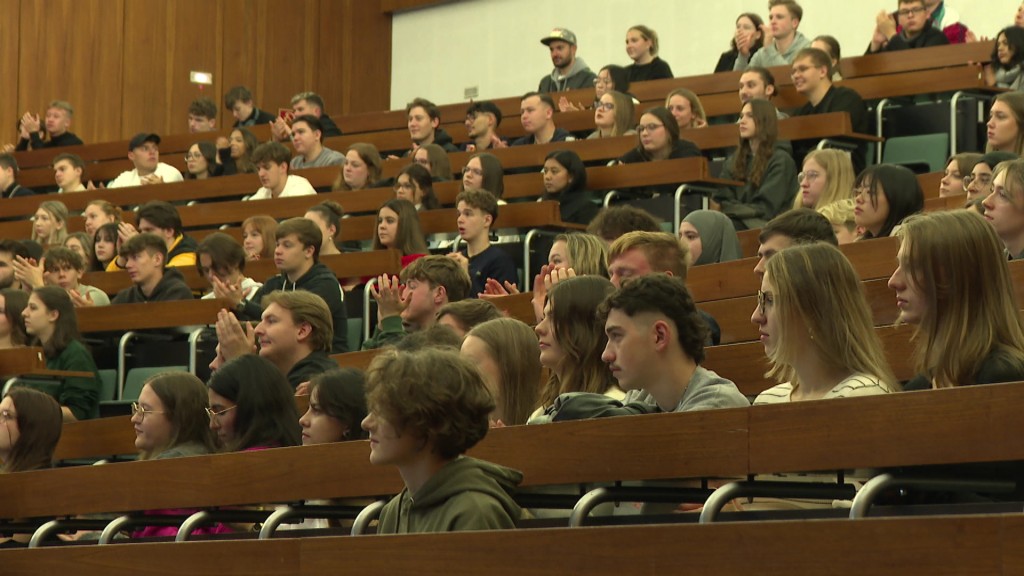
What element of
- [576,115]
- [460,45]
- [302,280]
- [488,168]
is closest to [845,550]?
[302,280]

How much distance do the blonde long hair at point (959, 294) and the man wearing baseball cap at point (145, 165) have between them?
6051 millimetres

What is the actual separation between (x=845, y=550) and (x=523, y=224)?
3731 millimetres

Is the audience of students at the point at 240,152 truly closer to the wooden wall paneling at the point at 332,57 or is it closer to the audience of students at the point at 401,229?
the audience of students at the point at 401,229

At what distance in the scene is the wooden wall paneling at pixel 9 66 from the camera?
30.2 ft

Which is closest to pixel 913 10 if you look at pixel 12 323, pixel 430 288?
pixel 430 288

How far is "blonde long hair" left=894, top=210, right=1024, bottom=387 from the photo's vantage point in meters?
1.99

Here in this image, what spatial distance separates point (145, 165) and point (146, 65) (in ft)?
7.49

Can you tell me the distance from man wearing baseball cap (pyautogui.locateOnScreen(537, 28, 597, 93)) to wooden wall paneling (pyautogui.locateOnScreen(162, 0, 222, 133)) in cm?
306

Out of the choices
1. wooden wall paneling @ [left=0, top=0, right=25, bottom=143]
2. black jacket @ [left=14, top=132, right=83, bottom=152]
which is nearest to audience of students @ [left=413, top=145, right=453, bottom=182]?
black jacket @ [left=14, top=132, right=83, bottom=152]

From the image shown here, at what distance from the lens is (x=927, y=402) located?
1677 millimetres

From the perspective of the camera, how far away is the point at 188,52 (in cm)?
1000

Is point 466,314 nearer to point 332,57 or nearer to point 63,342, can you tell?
point 63,342

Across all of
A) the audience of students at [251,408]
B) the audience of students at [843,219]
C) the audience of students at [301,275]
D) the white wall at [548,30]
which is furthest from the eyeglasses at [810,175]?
the white wall at [548,30]

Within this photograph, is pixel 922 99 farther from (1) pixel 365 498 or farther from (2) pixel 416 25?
(2) pixel 416 25
